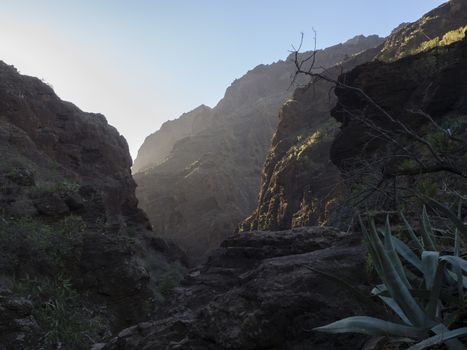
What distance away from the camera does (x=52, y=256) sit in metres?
10.1

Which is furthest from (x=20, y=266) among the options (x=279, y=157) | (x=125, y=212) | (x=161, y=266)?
(x=279, y=157)

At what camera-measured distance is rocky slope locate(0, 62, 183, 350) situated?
7.81 meters

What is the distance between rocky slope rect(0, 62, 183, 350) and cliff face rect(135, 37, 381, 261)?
2027 centimetres

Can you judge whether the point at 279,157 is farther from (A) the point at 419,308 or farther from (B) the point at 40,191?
(A) the point at 419,308

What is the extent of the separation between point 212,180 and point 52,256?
123 feet

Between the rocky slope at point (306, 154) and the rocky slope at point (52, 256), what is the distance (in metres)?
12.0

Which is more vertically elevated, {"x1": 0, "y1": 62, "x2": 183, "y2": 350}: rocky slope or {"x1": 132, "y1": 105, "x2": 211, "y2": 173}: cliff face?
{"x1": 132, "y1": 105, "x2": 211, "y2": 173}: cliff face

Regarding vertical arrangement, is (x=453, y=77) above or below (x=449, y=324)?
above

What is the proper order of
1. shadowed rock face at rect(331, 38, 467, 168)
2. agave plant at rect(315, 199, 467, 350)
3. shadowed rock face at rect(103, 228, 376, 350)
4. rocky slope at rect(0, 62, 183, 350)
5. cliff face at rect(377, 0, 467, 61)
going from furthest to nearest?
cliff face at rect(377, 0, 467, 61), shadowed rock face at rect(331, 38, 467, 168), rocky slope at rect(0, 62, 183, 350), shadowed rock face at rect(103, 228, 376, 350), agave plant at rect(315, 199, 467, 350)

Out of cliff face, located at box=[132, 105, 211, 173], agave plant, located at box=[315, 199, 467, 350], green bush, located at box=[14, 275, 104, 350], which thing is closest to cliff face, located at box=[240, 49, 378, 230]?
green bush, located at box=[14, 275, 104, 350]

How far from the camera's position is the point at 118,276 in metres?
10.6

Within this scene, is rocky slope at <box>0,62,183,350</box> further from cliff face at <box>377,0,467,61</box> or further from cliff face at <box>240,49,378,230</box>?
cliff face at <box>377,0,467,61</box>

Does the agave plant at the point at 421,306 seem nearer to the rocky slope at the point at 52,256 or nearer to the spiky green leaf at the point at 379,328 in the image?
the spiky green leaf at the point at 379,328

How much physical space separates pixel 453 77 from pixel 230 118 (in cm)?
6653
